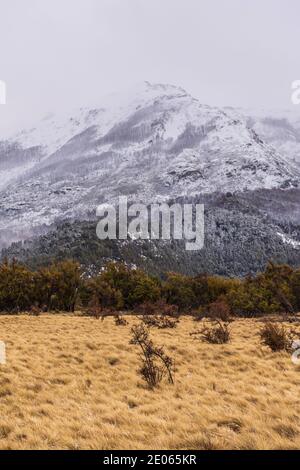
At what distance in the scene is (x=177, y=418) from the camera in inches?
412

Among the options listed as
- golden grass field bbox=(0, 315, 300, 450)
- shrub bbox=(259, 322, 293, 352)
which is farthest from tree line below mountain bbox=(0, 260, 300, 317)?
golden grass field bbox=(0, 315, 300, 450)

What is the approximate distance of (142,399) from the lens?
12.3 m

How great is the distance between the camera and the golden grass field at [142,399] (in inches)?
360

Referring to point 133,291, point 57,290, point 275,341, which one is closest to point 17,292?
point 57,290

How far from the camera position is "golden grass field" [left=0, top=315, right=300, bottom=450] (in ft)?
30.0

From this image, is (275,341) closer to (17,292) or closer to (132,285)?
(132,285)

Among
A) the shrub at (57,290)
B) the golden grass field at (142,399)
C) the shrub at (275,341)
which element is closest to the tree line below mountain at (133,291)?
the shrub at (57,290)

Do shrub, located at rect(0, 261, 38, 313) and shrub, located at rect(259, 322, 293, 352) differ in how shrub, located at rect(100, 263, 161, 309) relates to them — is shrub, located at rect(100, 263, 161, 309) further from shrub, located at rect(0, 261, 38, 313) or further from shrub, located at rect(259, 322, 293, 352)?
shrub, located at rect(259, 322, 293, 352)

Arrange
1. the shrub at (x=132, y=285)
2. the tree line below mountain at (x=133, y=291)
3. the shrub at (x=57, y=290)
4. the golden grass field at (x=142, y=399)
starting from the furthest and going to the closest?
the shrub at (x=132, y=285), the shrub at (x=57, y=290), the tree line below mountain at (x=133, y=291), the golden grass field at (x=142, y=399)

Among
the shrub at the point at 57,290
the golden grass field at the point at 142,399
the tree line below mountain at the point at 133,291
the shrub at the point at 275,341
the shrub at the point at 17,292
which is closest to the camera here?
the golden grass field at the point at 142,399

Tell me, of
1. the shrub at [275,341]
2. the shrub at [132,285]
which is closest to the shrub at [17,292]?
the shrub at [132,285]

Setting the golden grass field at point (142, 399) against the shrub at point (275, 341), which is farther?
the shrub at point (275, 341)

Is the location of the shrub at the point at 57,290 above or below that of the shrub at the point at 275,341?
below

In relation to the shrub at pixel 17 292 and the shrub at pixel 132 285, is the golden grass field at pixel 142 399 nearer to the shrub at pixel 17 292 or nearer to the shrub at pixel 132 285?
the shrub at pixel 17 292
